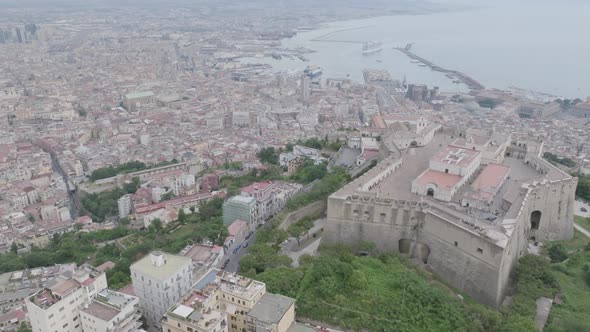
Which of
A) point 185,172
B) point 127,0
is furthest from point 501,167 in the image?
point 127,0

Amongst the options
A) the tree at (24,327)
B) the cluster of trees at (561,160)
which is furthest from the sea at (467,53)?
the tree at (24,327)

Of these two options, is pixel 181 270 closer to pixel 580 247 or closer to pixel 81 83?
pixel 580 247

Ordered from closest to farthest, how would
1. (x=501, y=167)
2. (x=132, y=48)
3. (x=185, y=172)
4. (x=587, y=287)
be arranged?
(x=587, y=287), (x=501, y=167), (x=185, y=172), (x=132, y=48)

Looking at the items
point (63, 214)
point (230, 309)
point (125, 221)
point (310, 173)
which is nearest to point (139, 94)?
point (63, 214)

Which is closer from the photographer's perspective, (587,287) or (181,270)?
(181,270)

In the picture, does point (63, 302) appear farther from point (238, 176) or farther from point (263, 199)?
point (238, 176)

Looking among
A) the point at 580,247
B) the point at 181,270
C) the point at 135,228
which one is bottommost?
the point at 135,228

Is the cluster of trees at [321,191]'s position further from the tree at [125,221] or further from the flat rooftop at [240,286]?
the tree at [125,221]
